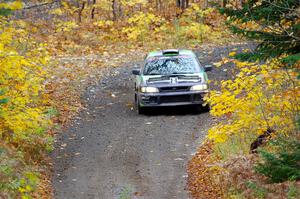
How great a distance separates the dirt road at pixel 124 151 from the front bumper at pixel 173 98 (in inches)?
17.5

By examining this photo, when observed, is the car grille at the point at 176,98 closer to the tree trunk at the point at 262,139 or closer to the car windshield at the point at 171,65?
the car windshield at the point at 171,65

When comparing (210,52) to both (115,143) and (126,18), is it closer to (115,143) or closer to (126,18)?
(126,18)

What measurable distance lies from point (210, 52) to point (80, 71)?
23.7 ft

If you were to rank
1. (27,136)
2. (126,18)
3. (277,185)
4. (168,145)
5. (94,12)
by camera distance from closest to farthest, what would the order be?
(277,185)
(27,136)
(168,145)
(126,18)
(94,12)

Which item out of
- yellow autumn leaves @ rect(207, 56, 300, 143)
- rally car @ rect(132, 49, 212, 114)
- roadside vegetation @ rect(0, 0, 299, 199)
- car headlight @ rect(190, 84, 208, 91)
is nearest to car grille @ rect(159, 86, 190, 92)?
rally car @ rect(132, 49, 212, 114)

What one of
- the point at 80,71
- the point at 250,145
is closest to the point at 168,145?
the point at 250,145

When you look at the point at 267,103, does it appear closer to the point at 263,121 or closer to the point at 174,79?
the point at 263,121

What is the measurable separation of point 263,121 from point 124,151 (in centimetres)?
424

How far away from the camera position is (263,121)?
31.7 ft

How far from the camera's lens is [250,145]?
11.2 meters

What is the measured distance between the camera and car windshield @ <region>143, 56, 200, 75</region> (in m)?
15.7

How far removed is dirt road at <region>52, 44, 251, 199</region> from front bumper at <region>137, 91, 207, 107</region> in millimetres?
445

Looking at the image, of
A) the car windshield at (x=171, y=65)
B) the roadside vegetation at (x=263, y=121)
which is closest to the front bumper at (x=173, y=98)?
the car windshield at (x=171, y=65)

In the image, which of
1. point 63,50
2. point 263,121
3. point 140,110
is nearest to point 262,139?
point 263,121
